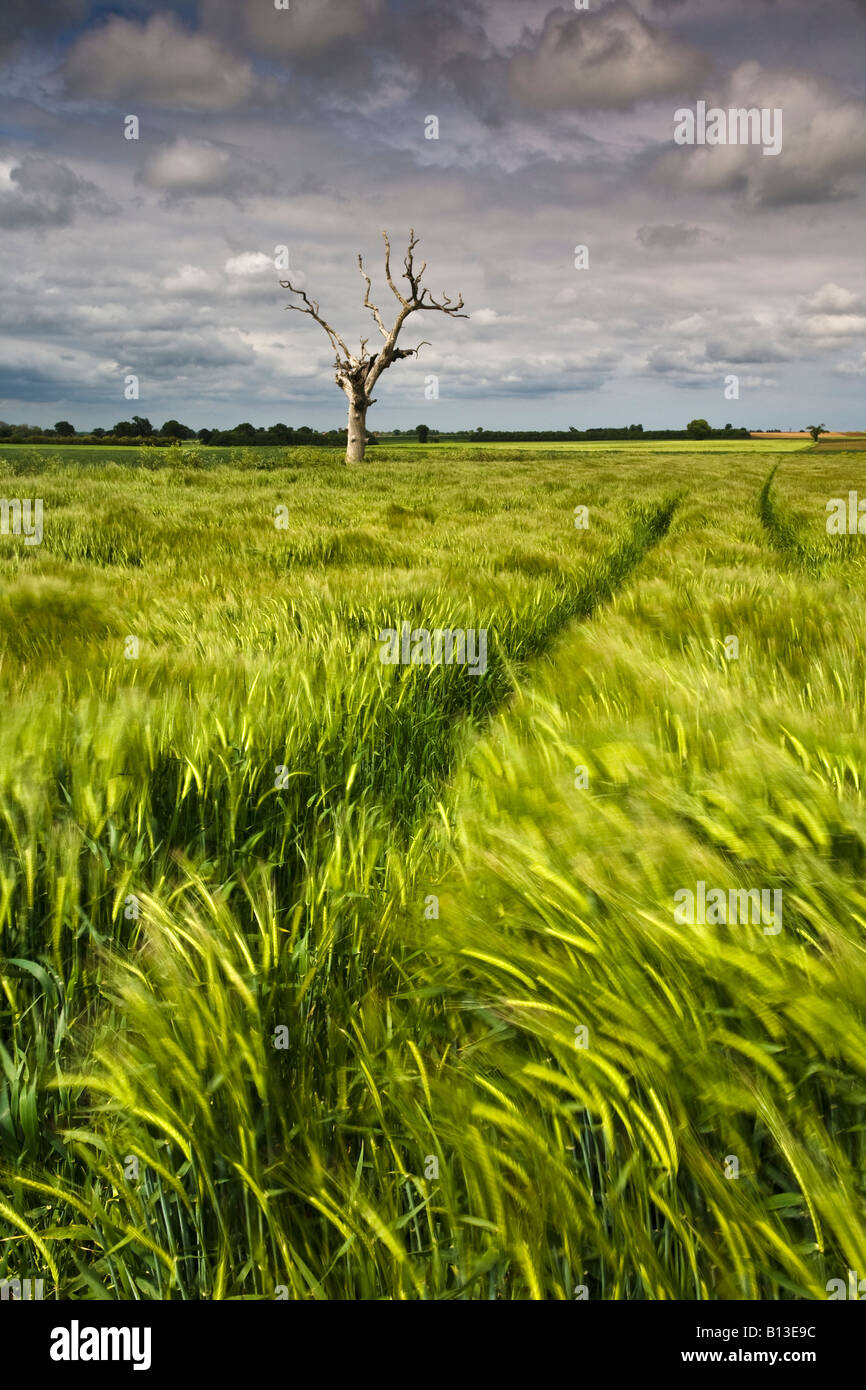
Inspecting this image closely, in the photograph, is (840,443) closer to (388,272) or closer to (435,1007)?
(388,272)

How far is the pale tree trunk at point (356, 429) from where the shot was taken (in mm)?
28052

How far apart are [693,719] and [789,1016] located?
0.98 meters

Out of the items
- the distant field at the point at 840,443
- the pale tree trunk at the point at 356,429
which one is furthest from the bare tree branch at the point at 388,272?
the distant field at the point at 840,443

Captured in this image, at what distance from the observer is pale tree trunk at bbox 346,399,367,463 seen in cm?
2805

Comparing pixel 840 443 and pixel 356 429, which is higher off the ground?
pixel 840 443

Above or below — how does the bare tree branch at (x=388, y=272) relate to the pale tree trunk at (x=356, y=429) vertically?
above

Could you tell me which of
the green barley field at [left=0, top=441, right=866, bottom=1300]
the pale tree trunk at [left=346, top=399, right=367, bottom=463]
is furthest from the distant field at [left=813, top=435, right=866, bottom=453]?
the green barley field at [left=0, top=441, right=866, bottom=1300]

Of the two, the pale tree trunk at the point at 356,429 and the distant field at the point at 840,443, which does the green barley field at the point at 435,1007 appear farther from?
the distant field at the point at 840,443

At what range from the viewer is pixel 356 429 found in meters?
29.1

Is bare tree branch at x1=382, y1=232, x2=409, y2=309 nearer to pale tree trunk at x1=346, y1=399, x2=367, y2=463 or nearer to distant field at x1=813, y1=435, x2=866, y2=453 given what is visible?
pale tree trunk at x1=346, y1=399, x2=367, y2=463

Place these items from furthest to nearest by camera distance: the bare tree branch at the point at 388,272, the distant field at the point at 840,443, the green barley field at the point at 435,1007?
1. the distant field at the point at 840,443
2. the bare tree branch at the point at 388,272
3. the green barley field at the point at 435,1007

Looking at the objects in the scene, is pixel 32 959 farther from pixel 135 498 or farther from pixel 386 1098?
pixel 135 498

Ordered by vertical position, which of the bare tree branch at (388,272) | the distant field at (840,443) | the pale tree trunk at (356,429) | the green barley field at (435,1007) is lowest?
the green barley field at (435,1007)

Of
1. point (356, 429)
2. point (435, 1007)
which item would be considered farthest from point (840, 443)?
point (435, 1007)
